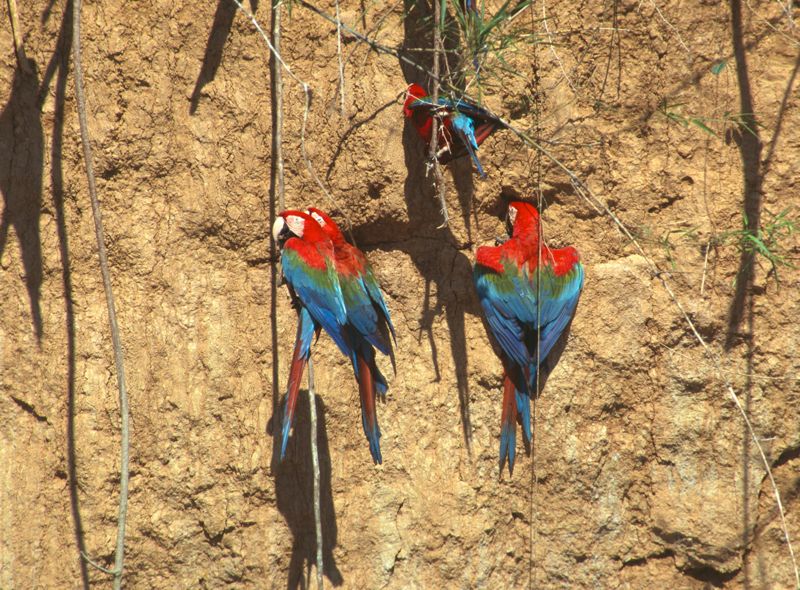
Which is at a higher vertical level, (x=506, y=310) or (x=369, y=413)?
(x=506, y=310)

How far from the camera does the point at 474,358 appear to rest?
7.07 ft

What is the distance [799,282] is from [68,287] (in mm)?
1894

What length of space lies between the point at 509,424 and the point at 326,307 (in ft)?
1.86

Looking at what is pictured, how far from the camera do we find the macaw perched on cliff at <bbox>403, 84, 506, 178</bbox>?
6.24ft

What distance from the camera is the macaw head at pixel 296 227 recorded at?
76.8 inches

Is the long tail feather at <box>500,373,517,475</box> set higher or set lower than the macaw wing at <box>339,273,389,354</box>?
lower

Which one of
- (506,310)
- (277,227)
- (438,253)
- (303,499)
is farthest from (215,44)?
(303,499)

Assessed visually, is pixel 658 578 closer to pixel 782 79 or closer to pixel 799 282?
pixel 799 282

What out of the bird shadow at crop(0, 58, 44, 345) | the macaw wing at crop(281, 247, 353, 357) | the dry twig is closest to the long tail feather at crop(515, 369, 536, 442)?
the macaw wing at crop(281, 247, 353, 357)

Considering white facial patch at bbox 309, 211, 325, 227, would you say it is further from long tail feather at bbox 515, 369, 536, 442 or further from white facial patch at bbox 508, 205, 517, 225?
long tail feather at bbox 515, 369, 536, 442

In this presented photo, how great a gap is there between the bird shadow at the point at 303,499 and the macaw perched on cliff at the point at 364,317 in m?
0.21

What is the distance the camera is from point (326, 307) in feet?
6.45

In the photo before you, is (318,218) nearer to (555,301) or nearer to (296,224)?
(296,224)

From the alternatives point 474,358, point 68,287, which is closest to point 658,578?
point 474,358
